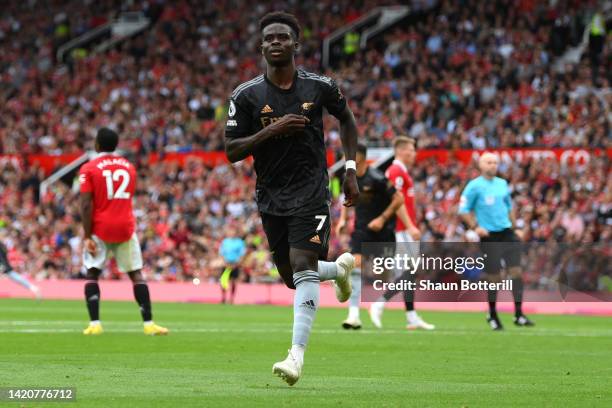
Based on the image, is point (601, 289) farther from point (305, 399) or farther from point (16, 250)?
point (16, 250)

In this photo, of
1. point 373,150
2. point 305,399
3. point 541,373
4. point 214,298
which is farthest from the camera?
point 373,150

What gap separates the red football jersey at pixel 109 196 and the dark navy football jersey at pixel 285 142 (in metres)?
5.73

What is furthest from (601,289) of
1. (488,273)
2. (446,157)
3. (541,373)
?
(541,373)

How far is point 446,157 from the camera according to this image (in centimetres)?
3088

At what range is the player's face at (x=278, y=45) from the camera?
29.2 ft

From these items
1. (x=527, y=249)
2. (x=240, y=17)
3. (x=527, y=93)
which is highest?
(x=240, y=17)

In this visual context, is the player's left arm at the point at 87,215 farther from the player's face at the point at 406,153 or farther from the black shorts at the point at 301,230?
the black shorts at the point at 301,230

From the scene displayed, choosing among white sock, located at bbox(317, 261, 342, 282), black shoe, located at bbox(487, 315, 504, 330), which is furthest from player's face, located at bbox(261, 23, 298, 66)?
black shoe, located at bbox(487, 315, 504, 330)

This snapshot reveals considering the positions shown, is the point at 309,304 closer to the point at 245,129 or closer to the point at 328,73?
the point at 245,129

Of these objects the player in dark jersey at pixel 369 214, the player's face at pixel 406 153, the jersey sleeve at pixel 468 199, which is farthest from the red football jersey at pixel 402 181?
the jersey sleeve at pixel 468 199

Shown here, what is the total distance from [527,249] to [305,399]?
50.8ft

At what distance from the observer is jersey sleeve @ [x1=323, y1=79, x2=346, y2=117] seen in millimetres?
9192

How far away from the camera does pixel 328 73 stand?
1523 inches

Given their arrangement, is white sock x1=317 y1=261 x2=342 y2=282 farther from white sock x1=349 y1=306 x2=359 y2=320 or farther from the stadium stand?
the stadium stand
